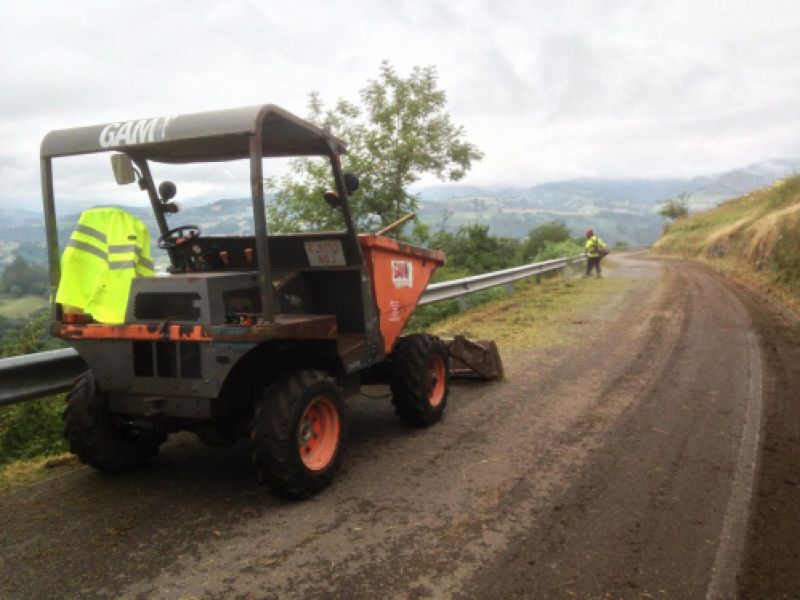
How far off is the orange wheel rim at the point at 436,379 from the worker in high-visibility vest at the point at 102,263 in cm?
263

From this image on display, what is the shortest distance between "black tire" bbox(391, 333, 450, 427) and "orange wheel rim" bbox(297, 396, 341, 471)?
1.12 metres

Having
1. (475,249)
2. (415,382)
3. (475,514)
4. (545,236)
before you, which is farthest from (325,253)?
(545,236)

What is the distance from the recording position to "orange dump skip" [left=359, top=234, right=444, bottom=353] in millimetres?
4805

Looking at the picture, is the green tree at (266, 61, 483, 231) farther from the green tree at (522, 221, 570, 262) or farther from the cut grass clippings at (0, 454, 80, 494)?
the green tree at (522, 221, 570, 262)

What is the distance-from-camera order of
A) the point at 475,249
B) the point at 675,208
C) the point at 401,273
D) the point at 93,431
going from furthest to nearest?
the point at 675,208 → the point at 475,249 → the point at 401,273 → the point at 93,431

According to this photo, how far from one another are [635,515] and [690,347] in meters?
5.16

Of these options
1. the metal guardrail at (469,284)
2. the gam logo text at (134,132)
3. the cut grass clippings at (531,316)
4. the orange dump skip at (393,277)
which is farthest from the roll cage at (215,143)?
the cut grass clippings at (531,316)

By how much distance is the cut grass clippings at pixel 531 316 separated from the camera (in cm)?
906

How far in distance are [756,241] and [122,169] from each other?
19.8 m

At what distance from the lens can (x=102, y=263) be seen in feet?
11.8

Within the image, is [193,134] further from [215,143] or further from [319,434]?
[319,434]

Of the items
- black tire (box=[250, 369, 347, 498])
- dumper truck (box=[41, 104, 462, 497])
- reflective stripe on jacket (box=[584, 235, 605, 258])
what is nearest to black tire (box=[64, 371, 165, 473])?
dumper truck (box=[41, 104, 462, 497])

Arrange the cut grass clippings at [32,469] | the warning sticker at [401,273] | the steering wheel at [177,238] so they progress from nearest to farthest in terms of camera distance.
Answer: the cut grass clippings at [32,469], the steering wheel at [177,238], the warning sticker at [401,273]

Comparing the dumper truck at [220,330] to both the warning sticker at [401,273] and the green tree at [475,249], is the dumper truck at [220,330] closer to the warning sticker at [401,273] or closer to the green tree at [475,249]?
the warning sticker at [401,273]
